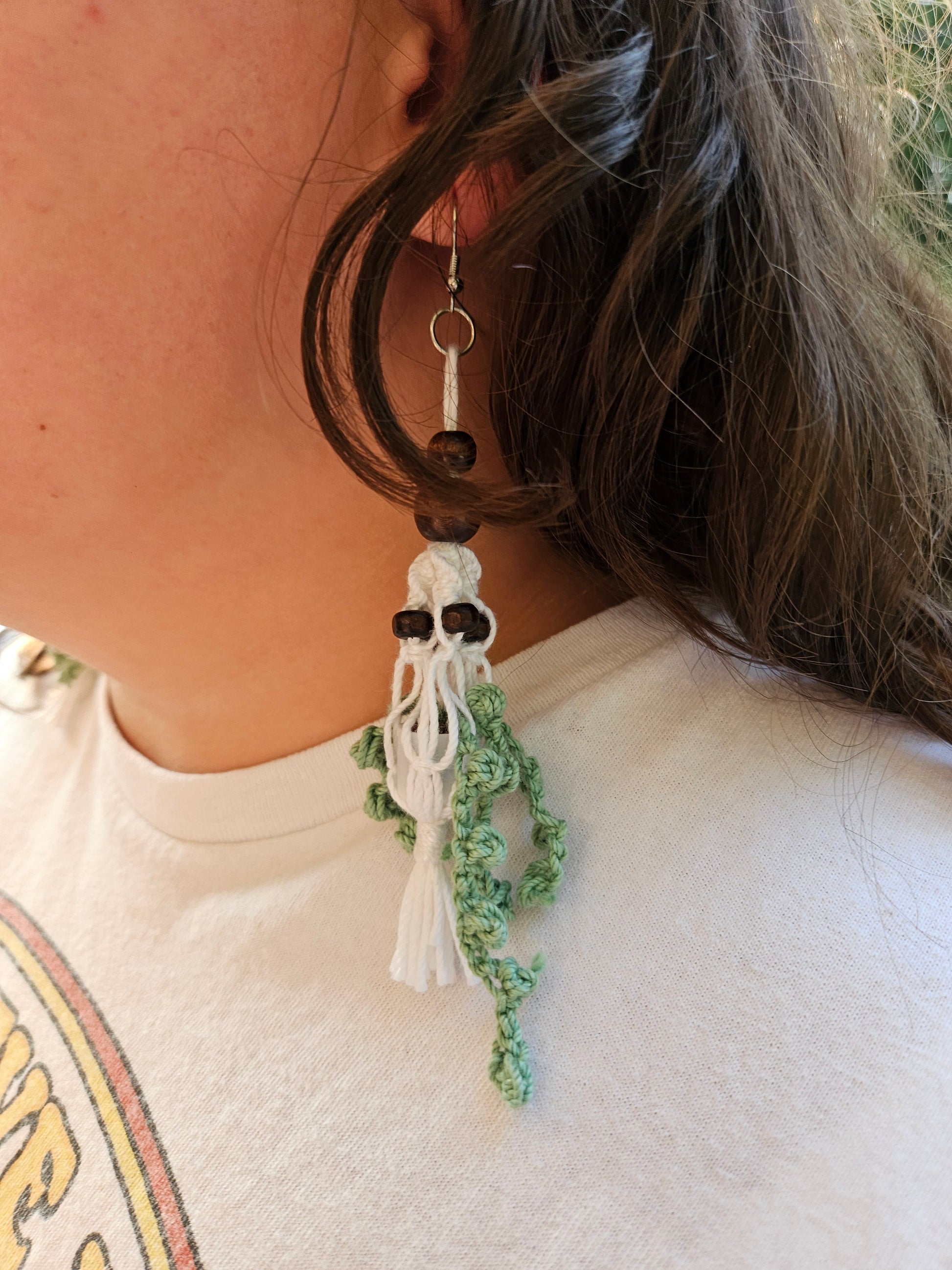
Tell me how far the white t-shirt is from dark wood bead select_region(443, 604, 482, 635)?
0.39 ft

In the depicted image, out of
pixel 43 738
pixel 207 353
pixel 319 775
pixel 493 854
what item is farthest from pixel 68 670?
pixel 493 854

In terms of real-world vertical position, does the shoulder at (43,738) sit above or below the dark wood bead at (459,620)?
below

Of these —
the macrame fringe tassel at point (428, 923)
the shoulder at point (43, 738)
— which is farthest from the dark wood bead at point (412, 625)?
the shoulder at point (43, 738)

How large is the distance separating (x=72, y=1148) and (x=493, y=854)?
38cm

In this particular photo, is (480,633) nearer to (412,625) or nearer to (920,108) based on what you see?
(412,625)

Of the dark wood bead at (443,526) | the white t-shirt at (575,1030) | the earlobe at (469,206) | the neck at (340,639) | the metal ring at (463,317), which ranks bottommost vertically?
the white t-shirt at (575,1030)

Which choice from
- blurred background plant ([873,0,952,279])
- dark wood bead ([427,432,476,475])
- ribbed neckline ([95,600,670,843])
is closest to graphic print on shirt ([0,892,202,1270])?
ribbed neckline ([95,600,670,843])

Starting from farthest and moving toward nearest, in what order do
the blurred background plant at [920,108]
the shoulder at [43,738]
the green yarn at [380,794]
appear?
the shoulder at [43,738]
the blurred background plant at [920,108]
the green yarn at [380,794]

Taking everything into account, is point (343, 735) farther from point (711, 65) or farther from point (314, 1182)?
point (711, 65)

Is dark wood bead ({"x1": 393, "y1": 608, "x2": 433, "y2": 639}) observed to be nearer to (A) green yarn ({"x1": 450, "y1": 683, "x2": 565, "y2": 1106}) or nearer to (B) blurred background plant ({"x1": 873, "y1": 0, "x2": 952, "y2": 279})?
(A) green yarn ({"x1": 450, "y1": 683, "x2": 565, "y2": 1106})

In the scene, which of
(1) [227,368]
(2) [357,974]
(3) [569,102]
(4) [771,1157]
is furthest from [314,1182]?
(3) [569,102]

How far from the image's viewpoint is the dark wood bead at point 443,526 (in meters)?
0.57

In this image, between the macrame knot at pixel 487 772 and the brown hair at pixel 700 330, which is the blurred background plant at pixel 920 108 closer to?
the brown hair at pixel 700 330

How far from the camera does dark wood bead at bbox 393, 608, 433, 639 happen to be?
0.55 metres
